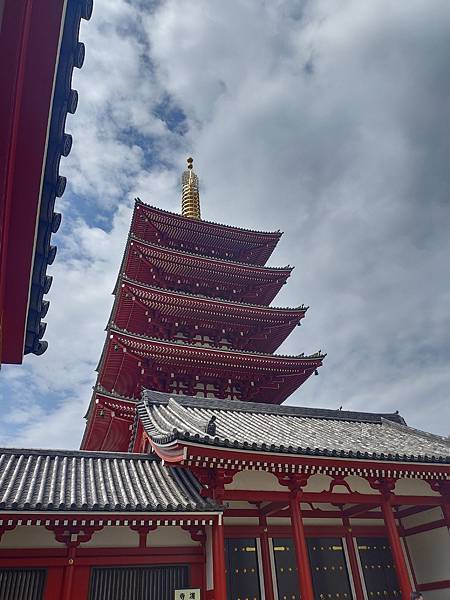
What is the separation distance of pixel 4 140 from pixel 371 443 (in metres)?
12.7

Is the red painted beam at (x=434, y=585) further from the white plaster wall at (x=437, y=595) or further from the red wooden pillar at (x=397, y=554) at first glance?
the red wooden pillar at (x=397, y=554)

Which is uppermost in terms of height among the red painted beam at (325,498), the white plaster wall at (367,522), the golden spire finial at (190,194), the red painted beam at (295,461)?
the golden spire finial at (190,194)

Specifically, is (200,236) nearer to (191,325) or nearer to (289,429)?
(191,325)

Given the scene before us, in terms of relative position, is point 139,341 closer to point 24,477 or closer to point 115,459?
point 115,459

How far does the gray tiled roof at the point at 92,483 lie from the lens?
27.8 ft

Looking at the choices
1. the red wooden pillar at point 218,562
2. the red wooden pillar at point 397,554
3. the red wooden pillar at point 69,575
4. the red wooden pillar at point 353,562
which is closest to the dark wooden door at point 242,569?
the red wooden pillar at point 218,562

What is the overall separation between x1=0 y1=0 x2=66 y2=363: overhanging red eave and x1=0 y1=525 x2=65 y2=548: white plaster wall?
5983mm

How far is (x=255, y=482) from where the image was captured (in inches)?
417

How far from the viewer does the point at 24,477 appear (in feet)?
32.6

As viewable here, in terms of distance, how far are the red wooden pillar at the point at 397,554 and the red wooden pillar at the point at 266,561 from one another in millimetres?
3118

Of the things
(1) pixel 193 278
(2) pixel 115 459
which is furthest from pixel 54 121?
(1) pixel 193 278

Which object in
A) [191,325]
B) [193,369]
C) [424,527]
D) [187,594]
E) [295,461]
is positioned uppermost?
[191,325]

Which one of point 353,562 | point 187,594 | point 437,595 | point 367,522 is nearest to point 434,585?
point 437,595

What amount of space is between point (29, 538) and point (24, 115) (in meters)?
8.55
